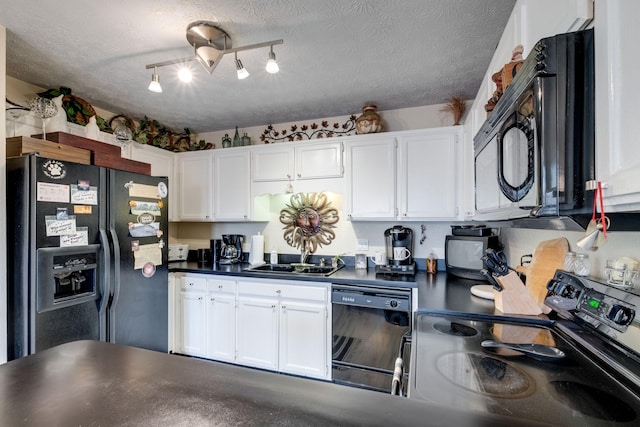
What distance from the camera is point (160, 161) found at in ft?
10.2

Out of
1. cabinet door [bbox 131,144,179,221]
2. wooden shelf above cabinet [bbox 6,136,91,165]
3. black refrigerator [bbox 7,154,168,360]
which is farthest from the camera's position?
cabinet door [bbox 131,144,179,221]

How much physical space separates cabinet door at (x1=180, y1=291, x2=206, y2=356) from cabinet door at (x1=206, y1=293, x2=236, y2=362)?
0.07 meters

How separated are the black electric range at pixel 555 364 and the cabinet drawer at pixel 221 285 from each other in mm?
1799

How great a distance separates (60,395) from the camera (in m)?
0.49

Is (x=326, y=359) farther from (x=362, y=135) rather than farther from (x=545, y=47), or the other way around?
(x=545, y=47)

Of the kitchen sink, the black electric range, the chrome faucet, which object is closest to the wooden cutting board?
the black electric range

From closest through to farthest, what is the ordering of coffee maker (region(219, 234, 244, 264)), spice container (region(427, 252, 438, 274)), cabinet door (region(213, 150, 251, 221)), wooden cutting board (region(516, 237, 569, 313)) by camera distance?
wooden cutting board (region(516, 237, 569, 313)), spice container (region(427, 252, 438, 274)), cabinet door (region(213, 150, 251, 221)), coffee maker (region(219, 234, 244, 264))

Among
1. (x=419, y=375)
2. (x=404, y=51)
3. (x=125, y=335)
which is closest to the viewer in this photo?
(x=419, y=375)

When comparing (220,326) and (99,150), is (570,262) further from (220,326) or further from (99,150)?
(99,150)

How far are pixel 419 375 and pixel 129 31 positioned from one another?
85.0 inches

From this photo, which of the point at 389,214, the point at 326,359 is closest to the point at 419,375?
the point at 326,359

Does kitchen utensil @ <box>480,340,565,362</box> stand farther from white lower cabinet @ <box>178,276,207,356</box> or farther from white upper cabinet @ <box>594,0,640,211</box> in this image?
white lower cabinet @ <box>178,276,207,356</box>

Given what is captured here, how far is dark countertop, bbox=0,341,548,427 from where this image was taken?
424mm

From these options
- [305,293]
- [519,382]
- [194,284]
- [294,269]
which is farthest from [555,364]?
[194,284]
